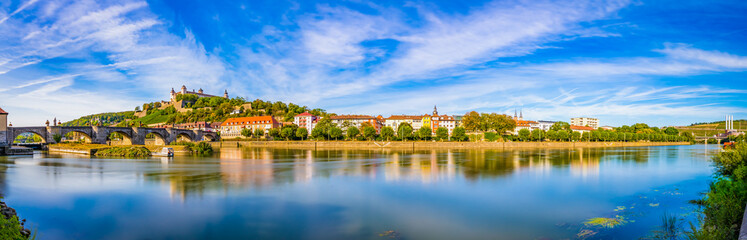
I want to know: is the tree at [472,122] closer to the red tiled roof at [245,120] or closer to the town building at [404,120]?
the town building at [404,120]

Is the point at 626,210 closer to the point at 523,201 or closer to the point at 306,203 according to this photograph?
the point at 523,201

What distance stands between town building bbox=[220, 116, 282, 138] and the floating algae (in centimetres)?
7460

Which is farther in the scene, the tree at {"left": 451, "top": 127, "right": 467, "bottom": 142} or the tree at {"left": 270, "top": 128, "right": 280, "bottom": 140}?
the tree at {"left": 270, "top": 128, "right": 280, "bottom": 140}

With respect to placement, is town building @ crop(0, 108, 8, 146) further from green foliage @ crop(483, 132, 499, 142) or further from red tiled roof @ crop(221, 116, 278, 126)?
green foliage @ crop(483, 132, 499, 142)

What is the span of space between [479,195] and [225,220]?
7535 mm

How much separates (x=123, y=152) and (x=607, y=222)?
35.6 metres

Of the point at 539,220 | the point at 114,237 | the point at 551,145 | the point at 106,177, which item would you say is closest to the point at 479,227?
the point at 539,220

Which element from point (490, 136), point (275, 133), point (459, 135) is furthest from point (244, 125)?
point (490, 136)

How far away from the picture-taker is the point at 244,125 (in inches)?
3278

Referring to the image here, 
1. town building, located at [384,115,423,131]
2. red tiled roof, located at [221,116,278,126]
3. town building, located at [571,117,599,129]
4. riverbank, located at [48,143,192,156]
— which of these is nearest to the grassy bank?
riverbank, located at [48,143,192,156]

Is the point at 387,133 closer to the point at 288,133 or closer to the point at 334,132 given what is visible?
the point at 334,132

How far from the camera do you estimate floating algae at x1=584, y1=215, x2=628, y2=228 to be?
27.9 ft

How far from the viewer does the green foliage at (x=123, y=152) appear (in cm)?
3306

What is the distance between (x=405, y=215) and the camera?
9406 mm
